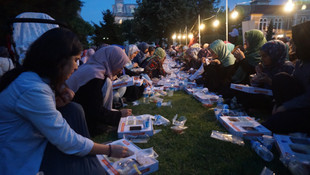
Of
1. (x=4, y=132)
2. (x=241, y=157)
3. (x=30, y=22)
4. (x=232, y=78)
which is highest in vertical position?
(x=30, y=22)

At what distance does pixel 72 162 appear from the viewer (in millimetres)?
1312

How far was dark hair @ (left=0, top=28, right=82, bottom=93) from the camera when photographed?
3.81 feet

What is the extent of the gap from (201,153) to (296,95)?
4.81ft

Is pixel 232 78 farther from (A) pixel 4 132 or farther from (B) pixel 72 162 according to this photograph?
(A) pixel 4 132

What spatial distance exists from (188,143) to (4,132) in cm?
187

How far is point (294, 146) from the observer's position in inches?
76.9

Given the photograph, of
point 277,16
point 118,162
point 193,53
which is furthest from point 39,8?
point 277,16

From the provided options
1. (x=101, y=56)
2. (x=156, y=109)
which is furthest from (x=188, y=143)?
(x=101, y=56)

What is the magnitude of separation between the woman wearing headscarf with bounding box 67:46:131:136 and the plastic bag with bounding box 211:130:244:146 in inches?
49.4

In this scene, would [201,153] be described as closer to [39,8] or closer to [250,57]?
[250,57]

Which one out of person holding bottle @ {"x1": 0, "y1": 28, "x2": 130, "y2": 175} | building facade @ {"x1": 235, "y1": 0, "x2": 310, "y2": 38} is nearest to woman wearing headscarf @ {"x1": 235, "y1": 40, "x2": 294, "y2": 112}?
person holding bottle @ {"x1": 0, "y1": 28, "x2": 130, "y2": 175}

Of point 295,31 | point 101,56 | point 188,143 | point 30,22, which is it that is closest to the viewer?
point 188,143

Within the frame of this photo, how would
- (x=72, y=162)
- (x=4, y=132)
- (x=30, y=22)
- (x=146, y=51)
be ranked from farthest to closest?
(x=146, y=51) → (x=30, y=22) → (x=72, y=162) → (x=4, y=132)

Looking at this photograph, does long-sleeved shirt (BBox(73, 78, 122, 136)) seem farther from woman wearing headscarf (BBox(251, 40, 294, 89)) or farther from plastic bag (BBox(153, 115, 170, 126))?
woman wearing headscarf (BBox(251, 40, 294, 89))
